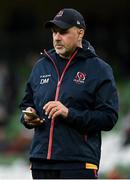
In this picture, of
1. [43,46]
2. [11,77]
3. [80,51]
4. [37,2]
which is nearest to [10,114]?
[11,77]

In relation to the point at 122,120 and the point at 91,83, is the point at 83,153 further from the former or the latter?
the point at 122,120

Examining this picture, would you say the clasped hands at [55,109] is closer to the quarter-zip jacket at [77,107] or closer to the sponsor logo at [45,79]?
the quarter-zip jacket at [77,107]

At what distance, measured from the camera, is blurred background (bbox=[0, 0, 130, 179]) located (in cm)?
1260

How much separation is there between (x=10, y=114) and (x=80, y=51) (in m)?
8.98

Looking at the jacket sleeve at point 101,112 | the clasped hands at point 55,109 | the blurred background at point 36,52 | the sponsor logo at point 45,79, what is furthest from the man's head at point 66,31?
the blurred background at point 36,52

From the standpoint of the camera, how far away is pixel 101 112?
211 inches

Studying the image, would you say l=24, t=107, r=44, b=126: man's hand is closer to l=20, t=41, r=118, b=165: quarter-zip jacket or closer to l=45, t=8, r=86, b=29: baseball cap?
l=20, t=41, r=118, b=165: quarter-zip jacket

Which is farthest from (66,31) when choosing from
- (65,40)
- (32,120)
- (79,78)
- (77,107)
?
(32,120)

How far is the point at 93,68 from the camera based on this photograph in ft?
17.9

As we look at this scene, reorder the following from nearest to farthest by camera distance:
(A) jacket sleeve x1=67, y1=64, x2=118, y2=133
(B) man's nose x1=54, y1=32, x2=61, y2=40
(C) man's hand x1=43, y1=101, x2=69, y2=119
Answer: (C) man's hand x1=43, y1=101, x2=69, y2=119 < (A) jacket sleeve x1=67, y1=64, x2=118, y2=133 < (B) man's nose x1=54, y1=32, x2=61, y2=40

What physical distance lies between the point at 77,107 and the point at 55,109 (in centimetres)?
23

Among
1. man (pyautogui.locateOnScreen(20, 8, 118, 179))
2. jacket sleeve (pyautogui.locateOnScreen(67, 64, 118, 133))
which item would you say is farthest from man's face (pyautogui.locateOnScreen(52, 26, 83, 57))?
jacket sleeve (pyautogui.locateOnScreen(67, 64, 118, 133))

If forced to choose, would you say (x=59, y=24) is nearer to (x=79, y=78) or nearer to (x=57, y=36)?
(x=57, y=36)

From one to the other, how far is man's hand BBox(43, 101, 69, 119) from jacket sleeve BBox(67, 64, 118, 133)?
5 cm
